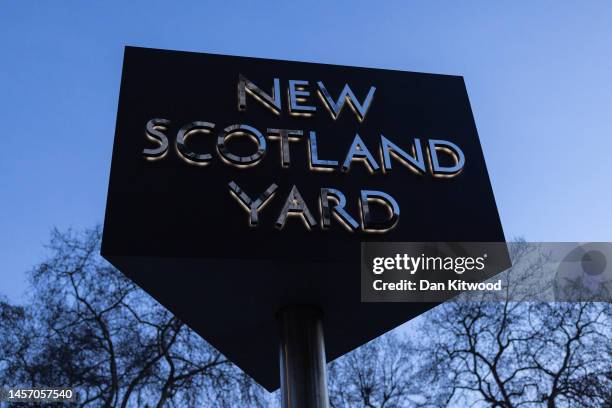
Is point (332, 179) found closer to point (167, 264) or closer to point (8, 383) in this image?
point (167, 264)

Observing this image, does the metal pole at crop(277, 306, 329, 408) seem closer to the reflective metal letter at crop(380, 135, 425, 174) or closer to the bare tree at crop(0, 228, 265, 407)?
the reflective metal letter at crop(380, 135, 425, 174)

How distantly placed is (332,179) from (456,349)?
50.8ft

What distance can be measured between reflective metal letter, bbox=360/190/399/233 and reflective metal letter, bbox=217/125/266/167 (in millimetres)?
1690

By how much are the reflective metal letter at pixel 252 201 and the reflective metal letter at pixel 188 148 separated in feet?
1.98

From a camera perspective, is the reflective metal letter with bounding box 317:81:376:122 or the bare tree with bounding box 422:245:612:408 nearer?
the reflective metal letter with bounding box 317:81:376:122

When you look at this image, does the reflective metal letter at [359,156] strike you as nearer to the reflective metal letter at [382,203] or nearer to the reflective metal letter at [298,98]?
the reflective metal letter at [382,203]

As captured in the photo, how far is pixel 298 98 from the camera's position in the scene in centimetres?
1062

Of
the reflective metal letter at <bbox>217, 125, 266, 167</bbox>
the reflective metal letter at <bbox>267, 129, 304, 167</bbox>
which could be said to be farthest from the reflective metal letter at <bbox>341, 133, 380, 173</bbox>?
the reflective metal letter at <bbox>217, 125, 266, 167</bbox>

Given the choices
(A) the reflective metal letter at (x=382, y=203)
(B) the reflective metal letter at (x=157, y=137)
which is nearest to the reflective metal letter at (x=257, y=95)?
(B) the reflective metal letter at (x=157, y=137)

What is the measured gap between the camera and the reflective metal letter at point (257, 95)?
1032cm

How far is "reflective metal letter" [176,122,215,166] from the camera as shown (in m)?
9.32

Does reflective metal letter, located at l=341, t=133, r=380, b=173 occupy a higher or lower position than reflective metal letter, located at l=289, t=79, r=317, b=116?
lower

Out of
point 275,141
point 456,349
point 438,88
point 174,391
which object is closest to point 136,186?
point 275,141

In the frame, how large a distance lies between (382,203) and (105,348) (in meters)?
14.9
